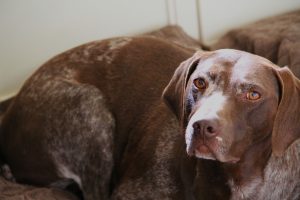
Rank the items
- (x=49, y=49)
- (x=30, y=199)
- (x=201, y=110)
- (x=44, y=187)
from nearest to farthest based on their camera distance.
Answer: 1. (x=201, y=110)
2. (x=30, y=199)
3. (x=44, y=187)
4. (x=49, y=49)

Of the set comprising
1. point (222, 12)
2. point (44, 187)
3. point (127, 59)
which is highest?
point (127, 59)

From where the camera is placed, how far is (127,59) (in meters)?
3.32

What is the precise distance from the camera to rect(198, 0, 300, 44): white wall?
189 inches

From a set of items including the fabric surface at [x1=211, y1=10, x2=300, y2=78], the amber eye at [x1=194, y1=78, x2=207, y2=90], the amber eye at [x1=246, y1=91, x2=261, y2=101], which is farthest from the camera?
the fabric surface at [x1=211, y1=10, x2=300, y2=78]

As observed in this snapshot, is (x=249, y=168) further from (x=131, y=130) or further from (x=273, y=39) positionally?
(x=273, y=39)

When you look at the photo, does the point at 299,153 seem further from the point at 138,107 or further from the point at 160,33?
the point at 160,33

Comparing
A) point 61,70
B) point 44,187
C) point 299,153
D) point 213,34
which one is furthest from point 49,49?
point 299,153

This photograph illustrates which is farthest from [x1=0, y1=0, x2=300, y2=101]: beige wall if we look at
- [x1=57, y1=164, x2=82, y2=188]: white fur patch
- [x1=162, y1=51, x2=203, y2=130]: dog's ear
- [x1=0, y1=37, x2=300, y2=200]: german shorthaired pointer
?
[x1=162, y1=51, x2=203, y2=130]: dog's ear

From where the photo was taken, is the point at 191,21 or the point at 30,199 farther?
the point at 191,21

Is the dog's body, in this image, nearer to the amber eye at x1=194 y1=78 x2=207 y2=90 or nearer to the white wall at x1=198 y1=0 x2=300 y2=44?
the amber eye at x1=194 y1=78 x2=207 y2=90

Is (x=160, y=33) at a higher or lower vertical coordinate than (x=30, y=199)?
higher

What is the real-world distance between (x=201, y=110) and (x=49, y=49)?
2108 millimetres

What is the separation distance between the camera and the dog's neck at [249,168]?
2438mm

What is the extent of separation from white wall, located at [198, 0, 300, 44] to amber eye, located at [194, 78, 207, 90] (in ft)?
7.80
